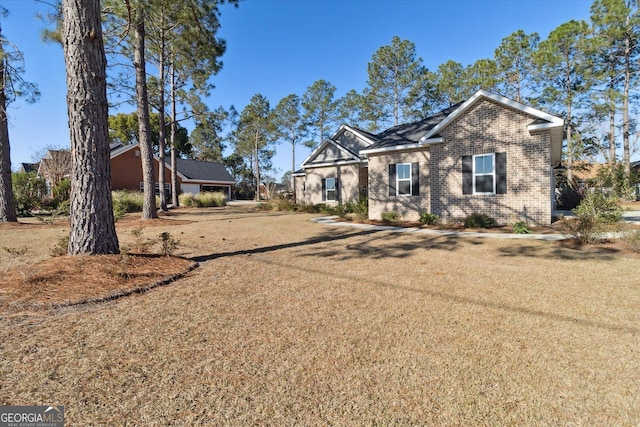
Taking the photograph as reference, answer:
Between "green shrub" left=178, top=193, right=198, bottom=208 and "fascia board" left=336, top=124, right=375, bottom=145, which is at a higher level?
"fascia board" left=336, top=124, right=375, bottom=145

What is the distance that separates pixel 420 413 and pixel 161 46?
20262 millimetres

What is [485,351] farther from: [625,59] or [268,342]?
[625,59]

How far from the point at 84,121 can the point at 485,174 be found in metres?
11.7

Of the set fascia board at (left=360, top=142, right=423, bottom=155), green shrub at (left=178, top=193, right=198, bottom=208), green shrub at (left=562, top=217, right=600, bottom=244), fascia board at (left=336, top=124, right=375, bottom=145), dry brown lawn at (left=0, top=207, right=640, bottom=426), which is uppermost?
fascia board at (left=336, top=124, right=375, bottom=145)

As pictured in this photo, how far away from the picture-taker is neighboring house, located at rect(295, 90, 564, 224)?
9.94 metres

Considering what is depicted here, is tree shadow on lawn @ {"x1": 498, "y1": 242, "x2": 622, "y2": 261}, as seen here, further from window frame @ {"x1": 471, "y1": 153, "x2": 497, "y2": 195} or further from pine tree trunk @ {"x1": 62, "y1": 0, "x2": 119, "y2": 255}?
pine tree trunk @ {"x1": 62, "y1": 0, "x2": 119, "y2": 255}

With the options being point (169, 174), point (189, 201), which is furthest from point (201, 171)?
point (189, 201)

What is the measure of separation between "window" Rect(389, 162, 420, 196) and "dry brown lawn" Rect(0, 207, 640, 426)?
7.95 m

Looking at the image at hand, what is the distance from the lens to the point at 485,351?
2.65 m

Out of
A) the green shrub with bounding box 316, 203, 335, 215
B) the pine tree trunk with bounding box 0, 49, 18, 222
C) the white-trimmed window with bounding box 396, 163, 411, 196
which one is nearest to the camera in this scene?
the pine tree trunk with bounding box 0, 49, 18, 222

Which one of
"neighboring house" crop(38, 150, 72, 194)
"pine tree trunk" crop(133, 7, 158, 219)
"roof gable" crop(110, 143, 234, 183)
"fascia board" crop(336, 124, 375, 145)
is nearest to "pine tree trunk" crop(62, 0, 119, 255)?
"pine tree trunk" crop(133, 7, 158, 219)

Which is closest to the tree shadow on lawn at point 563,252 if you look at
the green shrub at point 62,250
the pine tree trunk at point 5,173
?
the green shrub at point 62,250

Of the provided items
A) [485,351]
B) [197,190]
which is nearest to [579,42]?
[485,351]

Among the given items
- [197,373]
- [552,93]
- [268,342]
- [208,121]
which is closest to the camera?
[197,373]
